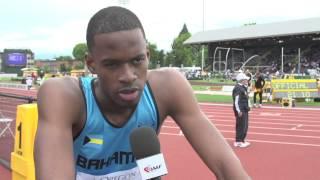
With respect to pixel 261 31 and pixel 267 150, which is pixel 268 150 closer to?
pixel 267 150

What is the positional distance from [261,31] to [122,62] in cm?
6571

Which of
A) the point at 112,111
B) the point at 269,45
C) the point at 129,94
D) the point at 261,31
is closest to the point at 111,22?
the point at 129,94

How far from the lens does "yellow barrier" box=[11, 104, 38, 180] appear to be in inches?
233

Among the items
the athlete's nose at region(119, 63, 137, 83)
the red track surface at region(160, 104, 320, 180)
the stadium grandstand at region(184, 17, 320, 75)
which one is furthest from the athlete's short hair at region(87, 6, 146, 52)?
the stadium grandstand at region(184, 17, 320, 75)

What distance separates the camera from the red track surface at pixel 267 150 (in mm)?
8617

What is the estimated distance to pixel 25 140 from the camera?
611cm

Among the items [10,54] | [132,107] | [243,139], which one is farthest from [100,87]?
[10,54]

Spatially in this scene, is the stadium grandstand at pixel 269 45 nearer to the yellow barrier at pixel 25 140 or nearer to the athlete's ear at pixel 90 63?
the yellow barrier at pixel 25 140

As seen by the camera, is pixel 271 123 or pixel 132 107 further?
pixel 271 123

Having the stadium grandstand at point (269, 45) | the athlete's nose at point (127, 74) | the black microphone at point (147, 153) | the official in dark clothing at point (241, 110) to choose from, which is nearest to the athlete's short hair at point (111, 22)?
the athlete's nose at point (127, 74)

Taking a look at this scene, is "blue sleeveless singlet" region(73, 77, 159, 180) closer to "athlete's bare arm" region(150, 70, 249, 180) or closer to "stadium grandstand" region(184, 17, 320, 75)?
"athlete's bare arm" region(150, 70, 249, 180)

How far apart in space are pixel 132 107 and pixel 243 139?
10064 millimetres

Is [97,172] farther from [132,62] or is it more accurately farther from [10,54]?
[10,54]

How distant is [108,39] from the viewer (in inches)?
71.2
